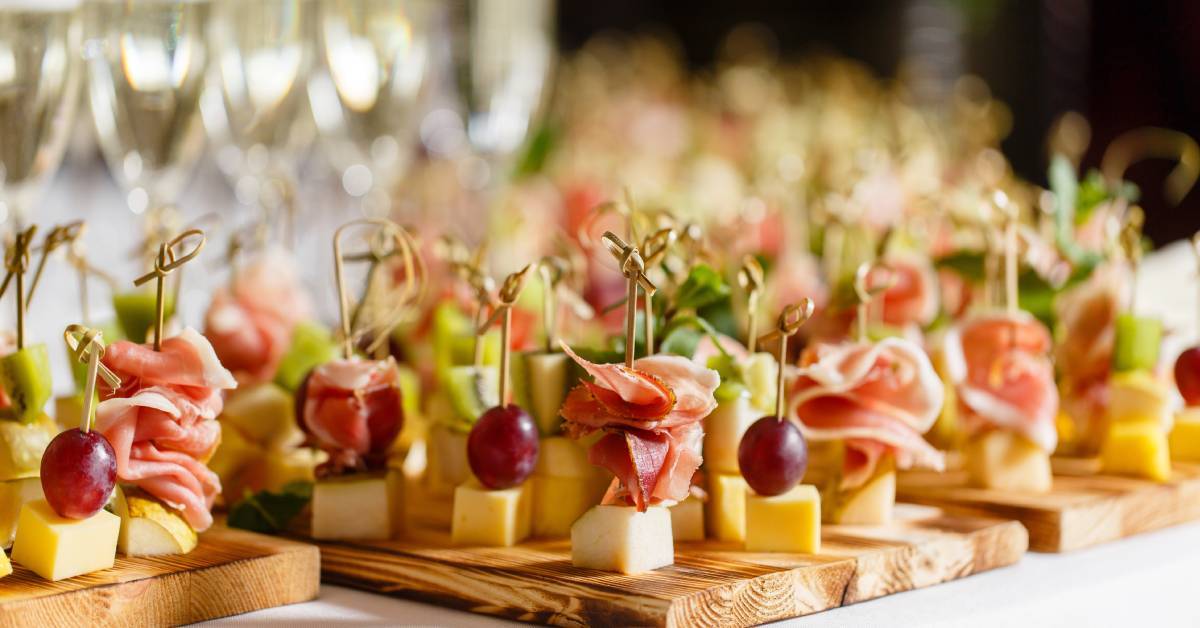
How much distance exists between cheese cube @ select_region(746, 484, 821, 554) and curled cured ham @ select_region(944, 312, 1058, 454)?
0.87 ft

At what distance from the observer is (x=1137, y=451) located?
46.8 inches

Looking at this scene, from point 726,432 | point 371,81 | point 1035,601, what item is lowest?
point 1035,601

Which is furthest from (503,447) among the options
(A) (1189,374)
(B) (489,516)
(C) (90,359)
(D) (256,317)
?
(A) (1189,374)

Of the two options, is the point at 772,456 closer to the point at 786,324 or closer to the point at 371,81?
the point at 786,324

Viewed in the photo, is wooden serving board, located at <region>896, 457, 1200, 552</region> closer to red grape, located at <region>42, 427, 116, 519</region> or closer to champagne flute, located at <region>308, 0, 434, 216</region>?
red grape, located at <region>42, 427, 116, 519</region>

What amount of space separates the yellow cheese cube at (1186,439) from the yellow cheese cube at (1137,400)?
6cm

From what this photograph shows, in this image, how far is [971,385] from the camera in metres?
1.15

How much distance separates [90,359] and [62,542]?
0.11m

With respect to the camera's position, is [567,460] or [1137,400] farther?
[1137,400]

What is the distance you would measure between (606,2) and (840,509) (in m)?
4.18

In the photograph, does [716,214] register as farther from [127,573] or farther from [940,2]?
[940,2]

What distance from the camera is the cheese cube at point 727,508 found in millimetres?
976

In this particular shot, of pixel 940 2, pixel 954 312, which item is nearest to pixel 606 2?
pixel 940 2

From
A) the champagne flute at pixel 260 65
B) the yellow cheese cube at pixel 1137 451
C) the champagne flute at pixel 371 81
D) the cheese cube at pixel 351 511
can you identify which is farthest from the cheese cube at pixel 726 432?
the champagne flute at pixel 371 81
